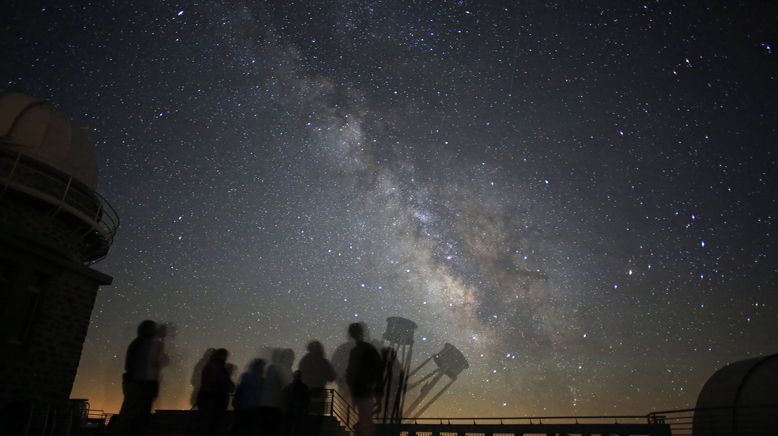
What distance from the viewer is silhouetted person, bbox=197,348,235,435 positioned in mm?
6371

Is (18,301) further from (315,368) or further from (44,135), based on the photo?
(315,368)

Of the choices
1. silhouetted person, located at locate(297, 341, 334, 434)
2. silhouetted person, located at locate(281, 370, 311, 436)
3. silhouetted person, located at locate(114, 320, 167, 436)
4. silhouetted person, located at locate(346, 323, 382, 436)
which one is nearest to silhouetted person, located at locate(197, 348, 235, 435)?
silhouetted person, located at locate(114, 320, 167, 436)

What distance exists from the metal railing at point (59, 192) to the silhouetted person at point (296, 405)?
9.07 m

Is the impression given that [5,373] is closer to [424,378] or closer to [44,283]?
[44,283]

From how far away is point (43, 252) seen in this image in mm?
10844

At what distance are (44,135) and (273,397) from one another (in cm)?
1153

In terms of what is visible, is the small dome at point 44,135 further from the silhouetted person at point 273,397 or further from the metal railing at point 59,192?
the silhouetted person at point 273,397

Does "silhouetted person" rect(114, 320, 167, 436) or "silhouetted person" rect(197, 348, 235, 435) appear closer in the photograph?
"silhouetted person" rect(114, 320, 167, 436)

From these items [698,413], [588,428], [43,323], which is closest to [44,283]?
[43,323]

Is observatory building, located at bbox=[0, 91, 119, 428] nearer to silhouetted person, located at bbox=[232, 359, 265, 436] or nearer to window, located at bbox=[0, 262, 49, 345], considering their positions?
window, located at bbox=[0, 262, 49, 345]

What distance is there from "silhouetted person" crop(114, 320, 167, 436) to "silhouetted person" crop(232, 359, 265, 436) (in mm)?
1175

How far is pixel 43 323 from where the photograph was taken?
10953mm

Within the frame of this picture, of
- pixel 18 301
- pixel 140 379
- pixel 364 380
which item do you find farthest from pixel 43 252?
pixel 364 380

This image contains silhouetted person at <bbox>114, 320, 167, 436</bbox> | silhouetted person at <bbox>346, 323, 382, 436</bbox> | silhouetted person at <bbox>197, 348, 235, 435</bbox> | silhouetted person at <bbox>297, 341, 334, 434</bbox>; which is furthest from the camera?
silhouetted person at <bbox>297, 341, 334, 434</bbox>
